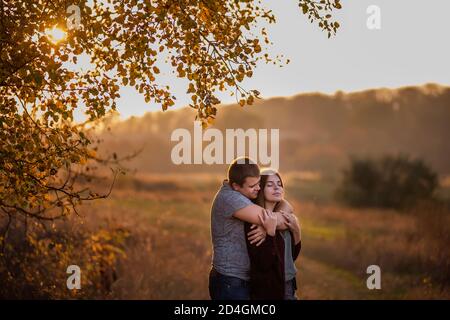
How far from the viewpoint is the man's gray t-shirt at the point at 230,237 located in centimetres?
526

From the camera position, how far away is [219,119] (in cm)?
8550

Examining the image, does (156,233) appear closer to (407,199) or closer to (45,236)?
(45,236)

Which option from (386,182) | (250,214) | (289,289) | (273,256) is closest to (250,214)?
(250,214)

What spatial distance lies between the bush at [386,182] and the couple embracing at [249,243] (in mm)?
24876

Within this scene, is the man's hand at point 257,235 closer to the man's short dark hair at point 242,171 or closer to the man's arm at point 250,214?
the man's arm at point 250,214

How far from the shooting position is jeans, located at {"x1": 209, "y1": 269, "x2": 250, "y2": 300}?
5.25m

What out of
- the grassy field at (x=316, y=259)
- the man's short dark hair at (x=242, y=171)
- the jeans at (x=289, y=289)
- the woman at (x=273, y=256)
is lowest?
the grassy field at (x=316, y=259)

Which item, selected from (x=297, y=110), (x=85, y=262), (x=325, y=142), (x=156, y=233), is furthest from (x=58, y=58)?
(x=297, y=110)

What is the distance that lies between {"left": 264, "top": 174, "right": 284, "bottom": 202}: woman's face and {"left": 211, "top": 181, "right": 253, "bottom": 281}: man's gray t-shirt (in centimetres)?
28

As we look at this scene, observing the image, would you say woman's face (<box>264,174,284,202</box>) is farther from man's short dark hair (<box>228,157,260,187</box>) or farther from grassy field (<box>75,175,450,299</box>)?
grassy field (<box>75,175,450,299</box>)

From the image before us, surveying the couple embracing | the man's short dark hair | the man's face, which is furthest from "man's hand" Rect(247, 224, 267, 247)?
the man's short dark hair

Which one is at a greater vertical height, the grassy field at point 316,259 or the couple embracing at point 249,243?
the couple embracing at point 249,243

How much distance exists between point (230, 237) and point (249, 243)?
17 cm

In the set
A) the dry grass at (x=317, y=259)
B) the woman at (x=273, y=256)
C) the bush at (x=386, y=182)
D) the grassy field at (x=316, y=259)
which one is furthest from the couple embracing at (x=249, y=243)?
the bush at (x=386, y=182)
